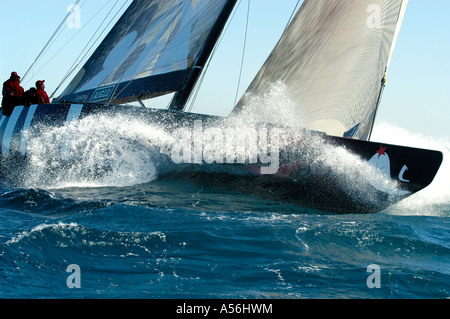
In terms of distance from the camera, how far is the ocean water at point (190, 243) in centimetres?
254

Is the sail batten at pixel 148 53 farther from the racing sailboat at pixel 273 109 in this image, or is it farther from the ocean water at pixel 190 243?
the ocean water at pixel 190 243

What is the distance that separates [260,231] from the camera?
3623mm

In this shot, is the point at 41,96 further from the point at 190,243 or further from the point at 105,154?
the point at 190,243

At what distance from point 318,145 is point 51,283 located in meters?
2.97

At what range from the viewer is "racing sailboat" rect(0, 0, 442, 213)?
4785 mm

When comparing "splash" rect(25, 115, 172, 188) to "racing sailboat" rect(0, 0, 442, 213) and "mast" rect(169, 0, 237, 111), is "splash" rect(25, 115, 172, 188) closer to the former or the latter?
"racing sailboat" rect(0, 0, 442, 213)

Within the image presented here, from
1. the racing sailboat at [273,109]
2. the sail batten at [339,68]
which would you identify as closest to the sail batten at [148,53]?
the racing sailboat at [273,109]

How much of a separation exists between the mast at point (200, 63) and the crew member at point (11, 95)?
248 centimetres

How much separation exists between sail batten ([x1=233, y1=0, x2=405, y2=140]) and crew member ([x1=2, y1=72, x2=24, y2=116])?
132 inches

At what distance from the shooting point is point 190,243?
3.23m
